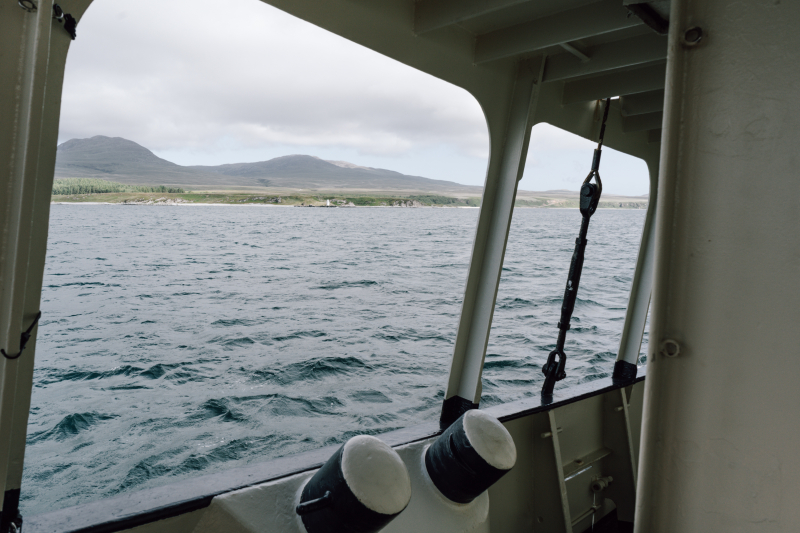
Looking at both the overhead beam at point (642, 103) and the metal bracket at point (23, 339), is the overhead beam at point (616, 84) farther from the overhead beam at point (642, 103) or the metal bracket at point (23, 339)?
the metal bracket at point (23, 339)

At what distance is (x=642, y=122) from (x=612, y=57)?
1.25 metres

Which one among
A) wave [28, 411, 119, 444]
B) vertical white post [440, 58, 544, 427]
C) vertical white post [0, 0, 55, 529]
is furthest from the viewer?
wave [28, 411, 119, 444]

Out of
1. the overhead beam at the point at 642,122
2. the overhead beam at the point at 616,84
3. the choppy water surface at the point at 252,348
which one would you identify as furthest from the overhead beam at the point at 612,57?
the choppy water surface at the point at 252,348

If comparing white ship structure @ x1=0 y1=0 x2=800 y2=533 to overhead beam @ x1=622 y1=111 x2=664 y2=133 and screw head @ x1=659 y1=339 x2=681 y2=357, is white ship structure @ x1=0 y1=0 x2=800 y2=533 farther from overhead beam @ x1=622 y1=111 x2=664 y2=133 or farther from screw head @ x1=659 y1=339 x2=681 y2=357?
overhead beam @ x1=622 y1=111 x2=664 y2=133

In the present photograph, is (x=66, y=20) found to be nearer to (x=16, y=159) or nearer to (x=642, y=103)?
(x=16, y=159)

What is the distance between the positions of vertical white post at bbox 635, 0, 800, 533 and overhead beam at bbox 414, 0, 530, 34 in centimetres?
135

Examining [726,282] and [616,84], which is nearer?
[726,282]

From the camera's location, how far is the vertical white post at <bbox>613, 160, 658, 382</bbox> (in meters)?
3.77

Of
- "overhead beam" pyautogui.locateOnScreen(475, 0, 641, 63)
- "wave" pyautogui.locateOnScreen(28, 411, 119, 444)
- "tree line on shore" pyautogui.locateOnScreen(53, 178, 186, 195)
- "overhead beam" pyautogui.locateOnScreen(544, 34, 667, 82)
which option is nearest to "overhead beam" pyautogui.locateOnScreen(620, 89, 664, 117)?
"overhead beam" pyautogui.locateOnScreen(544, 34, 667, 82)

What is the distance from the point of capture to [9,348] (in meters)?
1.16

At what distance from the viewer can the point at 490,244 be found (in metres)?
2.73

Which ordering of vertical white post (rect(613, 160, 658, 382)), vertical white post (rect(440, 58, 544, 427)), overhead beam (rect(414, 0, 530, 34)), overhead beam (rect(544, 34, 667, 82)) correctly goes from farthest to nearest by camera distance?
vertical white post (rect(613, 160, 658, 382)) < vertical white post (rect(440, 58, 544, 427)) < overhead beam (rect(544, 34, 667, 82)) < overhead beam (rect(414, 0, 530, 34))

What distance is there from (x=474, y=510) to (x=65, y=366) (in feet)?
53.3

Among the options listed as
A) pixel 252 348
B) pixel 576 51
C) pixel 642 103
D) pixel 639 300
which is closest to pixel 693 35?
pixel 576 51
